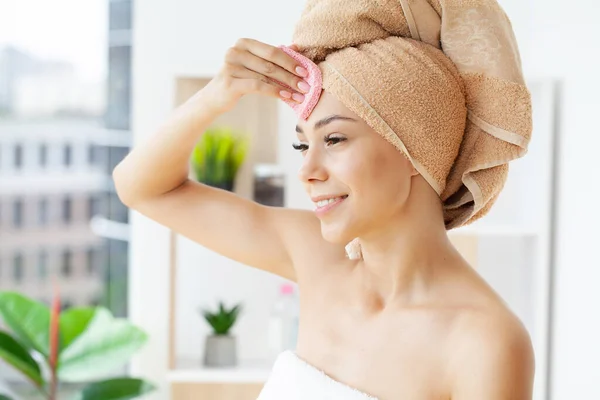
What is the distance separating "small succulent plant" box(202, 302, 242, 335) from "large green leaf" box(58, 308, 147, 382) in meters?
0.24

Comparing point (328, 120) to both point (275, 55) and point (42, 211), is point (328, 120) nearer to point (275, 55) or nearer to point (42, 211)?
point (275, 55)

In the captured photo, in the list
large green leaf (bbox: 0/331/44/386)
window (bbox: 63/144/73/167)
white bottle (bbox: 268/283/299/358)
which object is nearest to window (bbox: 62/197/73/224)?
window (bbox: 63/144/73/167)

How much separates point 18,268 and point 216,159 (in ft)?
4.12

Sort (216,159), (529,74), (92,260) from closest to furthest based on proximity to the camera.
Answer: (216,159)
(529,74)
(92,260)

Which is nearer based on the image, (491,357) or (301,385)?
(491,357)

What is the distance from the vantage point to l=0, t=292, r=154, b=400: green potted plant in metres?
3.06

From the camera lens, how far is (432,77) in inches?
47.1

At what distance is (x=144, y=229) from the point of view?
10.6ft

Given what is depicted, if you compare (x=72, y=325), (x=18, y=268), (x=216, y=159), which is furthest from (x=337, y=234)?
(x=18, y=268)

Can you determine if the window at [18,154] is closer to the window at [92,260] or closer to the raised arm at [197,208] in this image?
the window at [92,260]

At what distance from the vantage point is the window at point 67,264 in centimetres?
377

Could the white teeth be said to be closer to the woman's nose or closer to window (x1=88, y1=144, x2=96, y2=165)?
the woman's nose

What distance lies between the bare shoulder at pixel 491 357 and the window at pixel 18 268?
2.90 meters

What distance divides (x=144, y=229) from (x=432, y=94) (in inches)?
85.6
